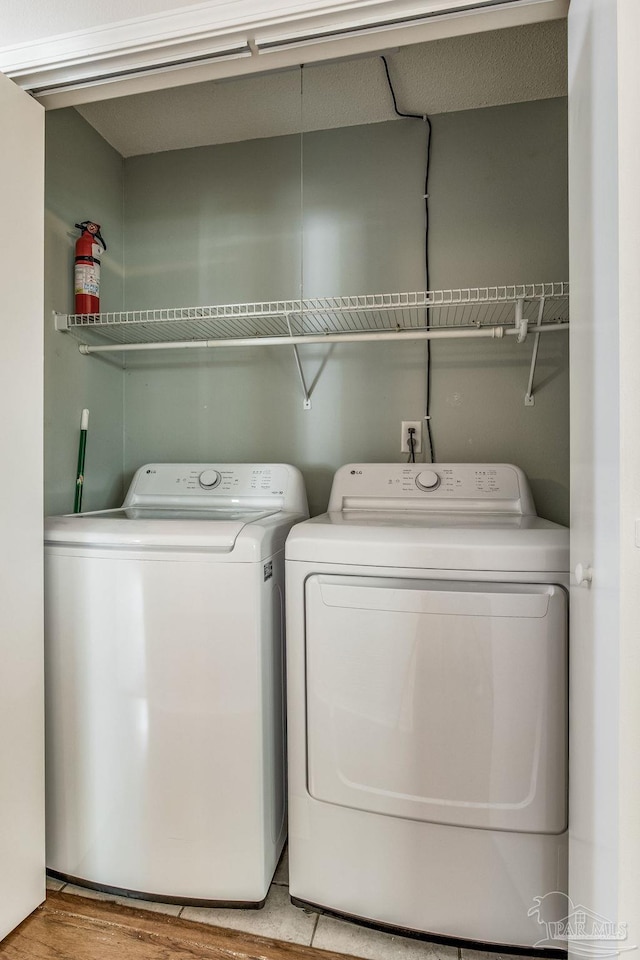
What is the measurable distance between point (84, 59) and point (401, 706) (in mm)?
1711

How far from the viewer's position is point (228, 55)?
3.95 feet

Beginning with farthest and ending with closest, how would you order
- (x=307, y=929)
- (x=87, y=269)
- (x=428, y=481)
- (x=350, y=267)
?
(x=350, y=267) → (x=87, y=269) → (x=428, y=481) → (x=307, y=929)

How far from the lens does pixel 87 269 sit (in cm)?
185

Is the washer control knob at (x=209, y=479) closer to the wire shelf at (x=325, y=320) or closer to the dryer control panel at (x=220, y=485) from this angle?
the dryer control panel at (x=220, y=485)

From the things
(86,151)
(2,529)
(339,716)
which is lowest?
(339,716)

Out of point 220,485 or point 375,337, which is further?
point 220,485

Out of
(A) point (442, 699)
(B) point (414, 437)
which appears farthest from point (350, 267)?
(A) point (442, 699)

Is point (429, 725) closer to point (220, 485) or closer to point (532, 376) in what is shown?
point (220, 485)

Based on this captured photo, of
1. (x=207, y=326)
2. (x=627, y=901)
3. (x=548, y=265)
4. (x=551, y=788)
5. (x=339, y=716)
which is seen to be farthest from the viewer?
(x=207, y=326)

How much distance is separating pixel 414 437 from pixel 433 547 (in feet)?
2.67

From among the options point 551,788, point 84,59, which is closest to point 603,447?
point 551,788

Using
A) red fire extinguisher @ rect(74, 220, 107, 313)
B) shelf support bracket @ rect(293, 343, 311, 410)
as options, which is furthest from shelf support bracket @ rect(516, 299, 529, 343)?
red fire extinguisher @ rect(74, 220, 107, 313)

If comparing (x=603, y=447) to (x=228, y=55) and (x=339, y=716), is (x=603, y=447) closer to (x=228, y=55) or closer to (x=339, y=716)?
(x=339, y=716)

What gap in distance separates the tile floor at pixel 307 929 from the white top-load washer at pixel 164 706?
4cm
